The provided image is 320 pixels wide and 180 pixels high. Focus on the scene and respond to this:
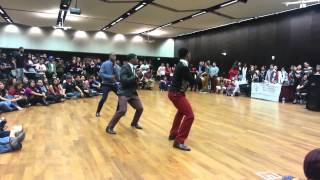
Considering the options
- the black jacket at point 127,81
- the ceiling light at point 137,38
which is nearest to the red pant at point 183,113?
the black jacket at point 127,81

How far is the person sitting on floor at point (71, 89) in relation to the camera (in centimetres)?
1271

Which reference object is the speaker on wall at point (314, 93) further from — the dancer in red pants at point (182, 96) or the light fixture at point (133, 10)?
the light fixture at point (133, 10)

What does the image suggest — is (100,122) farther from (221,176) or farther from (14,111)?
(221,176)

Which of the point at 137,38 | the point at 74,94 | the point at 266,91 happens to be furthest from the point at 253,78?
the point at 137,38

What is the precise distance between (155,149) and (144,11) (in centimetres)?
1100

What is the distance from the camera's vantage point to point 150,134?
6.12m

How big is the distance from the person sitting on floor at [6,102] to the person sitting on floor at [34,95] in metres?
0.72

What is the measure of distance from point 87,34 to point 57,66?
868cm

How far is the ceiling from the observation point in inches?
516

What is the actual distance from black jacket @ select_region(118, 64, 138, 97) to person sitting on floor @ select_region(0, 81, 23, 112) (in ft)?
14.8

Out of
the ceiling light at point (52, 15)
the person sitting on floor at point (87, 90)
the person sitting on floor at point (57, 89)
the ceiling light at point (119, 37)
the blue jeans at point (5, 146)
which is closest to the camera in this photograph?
the blue jeans at point (5, 146)

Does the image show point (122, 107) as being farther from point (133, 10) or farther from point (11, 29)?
point (11, 29)

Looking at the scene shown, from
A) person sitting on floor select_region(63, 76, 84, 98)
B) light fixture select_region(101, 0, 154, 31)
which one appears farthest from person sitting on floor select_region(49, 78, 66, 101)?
light fixture select_region(101, 0, 154, 31)

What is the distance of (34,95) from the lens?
10383mm
